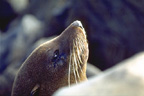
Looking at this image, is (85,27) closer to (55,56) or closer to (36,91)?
(55,56)

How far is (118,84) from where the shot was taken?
160 centimetres

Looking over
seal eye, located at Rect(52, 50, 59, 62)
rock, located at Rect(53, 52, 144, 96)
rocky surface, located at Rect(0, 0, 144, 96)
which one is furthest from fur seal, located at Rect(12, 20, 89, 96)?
rocky surface, located at Rect(0, 0, 144, 96)

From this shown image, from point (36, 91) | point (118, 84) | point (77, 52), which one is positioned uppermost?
point (77, 52)

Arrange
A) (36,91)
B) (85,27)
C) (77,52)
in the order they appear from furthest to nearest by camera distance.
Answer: (85,27), (77,52), (36,91)

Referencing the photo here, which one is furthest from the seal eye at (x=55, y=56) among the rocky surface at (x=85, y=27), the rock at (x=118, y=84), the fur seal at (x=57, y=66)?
the rocky surface at (x=85, y=27)

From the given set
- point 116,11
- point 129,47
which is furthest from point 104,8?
point 129,47

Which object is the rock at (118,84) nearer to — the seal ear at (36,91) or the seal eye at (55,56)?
the seal ear at (36,91)

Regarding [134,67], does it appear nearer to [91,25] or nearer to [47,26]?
[91,25]

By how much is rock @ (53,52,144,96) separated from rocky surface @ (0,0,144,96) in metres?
5.42

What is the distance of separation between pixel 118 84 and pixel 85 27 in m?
6.26

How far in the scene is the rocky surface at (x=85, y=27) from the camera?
715 cm

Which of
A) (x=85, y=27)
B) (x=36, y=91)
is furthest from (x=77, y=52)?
(x=85, y=27)

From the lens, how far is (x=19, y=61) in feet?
28.7

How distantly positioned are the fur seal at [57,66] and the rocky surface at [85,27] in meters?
3.60
